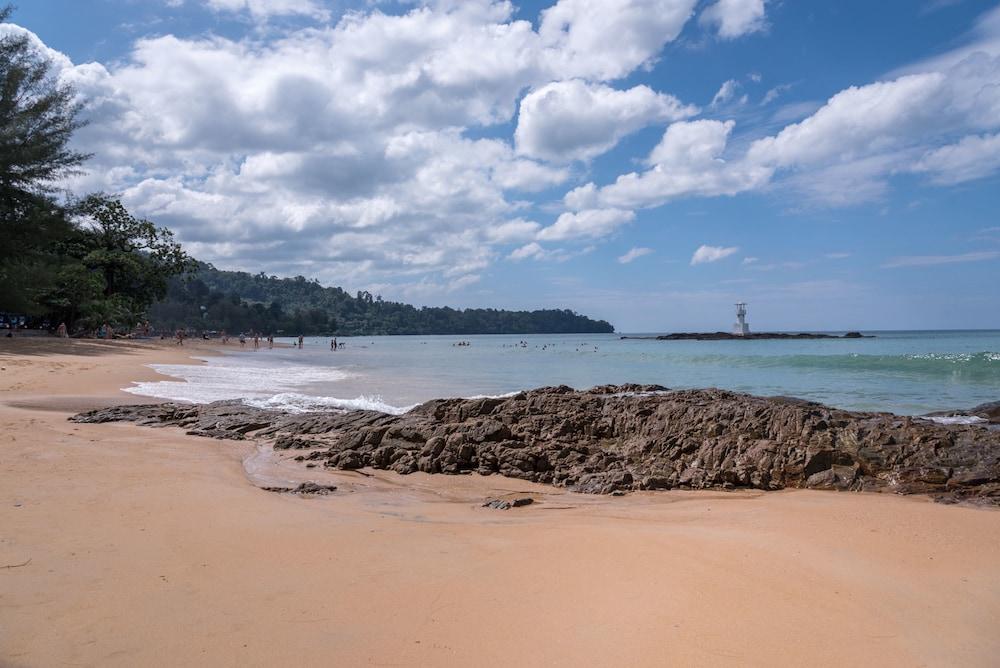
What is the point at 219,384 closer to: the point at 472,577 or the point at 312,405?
the point at 312,405

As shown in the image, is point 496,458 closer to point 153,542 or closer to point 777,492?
point 777,492

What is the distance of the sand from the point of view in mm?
2795

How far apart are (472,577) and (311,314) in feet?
466

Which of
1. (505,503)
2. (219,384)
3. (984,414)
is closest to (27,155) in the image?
(219,384)

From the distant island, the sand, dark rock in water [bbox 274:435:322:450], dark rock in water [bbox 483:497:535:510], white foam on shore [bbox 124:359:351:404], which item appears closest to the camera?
the sand

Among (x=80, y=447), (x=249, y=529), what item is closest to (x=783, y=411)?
(x=249, y=529)

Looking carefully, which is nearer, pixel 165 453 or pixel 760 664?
pixel 760 664

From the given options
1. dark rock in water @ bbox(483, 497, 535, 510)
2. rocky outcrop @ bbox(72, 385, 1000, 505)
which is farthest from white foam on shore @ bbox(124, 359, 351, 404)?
dark rock in water @ bbox(483, 497, 535, 510)

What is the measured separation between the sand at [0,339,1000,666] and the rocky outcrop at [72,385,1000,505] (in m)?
0.58

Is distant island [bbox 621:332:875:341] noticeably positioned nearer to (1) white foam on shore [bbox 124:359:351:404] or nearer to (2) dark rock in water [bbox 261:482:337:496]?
(1) white foam on shore [bbox 124:359:351:404]

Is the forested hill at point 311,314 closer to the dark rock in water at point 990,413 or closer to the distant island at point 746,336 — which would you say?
the distant island at point 746,336

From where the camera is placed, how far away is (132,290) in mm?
44875

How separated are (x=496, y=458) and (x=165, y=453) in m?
4.05

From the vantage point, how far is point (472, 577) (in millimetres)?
3625
